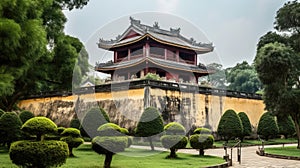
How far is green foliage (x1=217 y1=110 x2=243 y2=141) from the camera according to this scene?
2016cm

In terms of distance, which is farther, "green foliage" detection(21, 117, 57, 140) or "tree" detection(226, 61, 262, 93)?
"tree" detection(226, 61, 262, 93)

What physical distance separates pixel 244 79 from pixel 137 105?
35754 mm

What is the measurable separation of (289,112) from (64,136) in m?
10.7

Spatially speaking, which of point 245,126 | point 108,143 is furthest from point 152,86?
point 108,143

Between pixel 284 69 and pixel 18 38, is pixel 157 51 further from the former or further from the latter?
pixel 18 38

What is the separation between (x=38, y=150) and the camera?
698 cm

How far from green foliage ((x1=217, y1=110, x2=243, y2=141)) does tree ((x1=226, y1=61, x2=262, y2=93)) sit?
30716 mm

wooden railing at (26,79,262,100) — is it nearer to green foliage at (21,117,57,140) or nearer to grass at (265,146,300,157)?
grass at (265,146,300,157)

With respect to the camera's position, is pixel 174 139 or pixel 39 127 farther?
pixel 174 139

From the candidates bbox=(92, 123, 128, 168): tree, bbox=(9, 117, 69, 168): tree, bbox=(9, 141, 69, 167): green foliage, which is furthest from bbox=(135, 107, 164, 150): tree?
bbox=(9, 141, 69, 167): green foliage

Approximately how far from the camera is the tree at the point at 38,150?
697cm

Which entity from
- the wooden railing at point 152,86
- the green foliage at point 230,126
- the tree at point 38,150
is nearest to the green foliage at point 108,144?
the tree at point 38,150

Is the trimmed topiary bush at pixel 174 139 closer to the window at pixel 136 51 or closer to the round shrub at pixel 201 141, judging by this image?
the round shrub at pixel 201 141

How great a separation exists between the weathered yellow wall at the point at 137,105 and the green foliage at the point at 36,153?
12.5m
